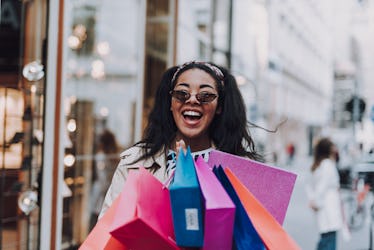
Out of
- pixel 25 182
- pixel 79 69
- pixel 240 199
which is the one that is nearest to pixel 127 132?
pixel 79 69

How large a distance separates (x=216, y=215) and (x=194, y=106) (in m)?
0.70

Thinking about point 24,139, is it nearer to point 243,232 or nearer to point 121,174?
point 121,174

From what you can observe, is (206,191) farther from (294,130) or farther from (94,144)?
(294,130)

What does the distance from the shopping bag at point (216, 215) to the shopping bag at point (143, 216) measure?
0.11 meters

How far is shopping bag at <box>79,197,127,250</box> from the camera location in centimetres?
148

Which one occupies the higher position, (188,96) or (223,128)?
(188,96)

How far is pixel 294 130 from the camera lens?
1837 inches

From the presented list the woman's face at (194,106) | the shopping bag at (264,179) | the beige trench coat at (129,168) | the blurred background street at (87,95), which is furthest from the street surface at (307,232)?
the shopping bag at (264,179)

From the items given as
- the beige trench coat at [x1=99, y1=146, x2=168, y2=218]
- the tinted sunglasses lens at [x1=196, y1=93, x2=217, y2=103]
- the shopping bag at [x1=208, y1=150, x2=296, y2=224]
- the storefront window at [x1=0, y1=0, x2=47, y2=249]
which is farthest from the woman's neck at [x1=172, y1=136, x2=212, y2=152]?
the storefront window at [x1=0, y1=0, x2=47, y2=249]

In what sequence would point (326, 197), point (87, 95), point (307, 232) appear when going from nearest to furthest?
point (326, 197)
point (307, 232)
point (87, 95)

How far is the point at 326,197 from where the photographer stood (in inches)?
247

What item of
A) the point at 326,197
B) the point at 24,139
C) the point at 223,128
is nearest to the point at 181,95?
the point at 223,128

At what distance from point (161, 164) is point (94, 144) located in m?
6.39

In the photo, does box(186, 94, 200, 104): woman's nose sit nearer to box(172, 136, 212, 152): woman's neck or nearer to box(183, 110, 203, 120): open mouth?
box(183, 110, 203, 120): open mouth
